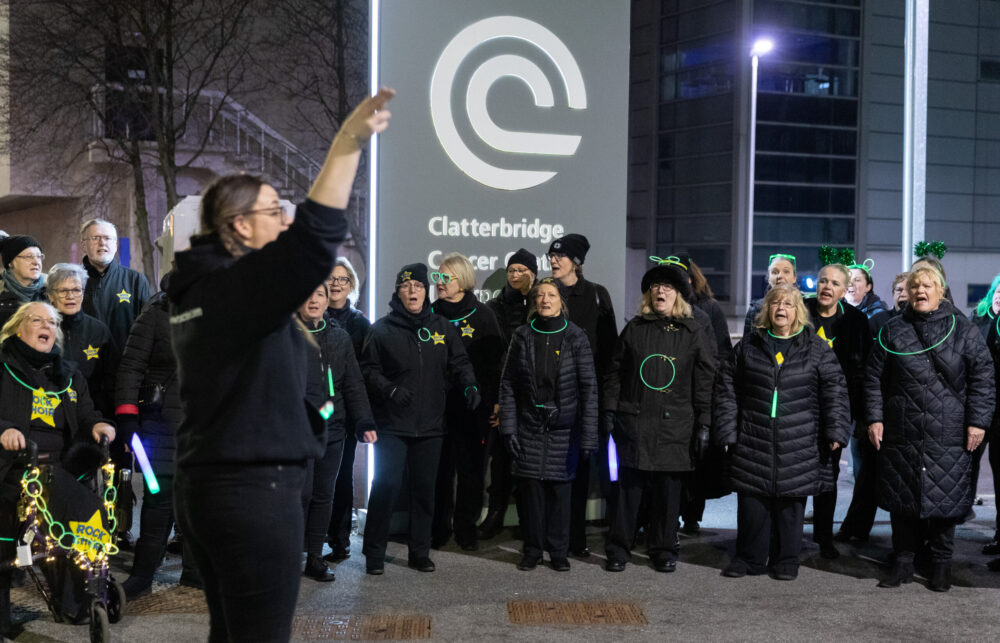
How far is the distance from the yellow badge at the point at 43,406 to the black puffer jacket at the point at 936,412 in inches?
186

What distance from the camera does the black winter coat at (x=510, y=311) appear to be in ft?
25.5

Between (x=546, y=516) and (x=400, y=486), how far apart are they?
0.96 metres

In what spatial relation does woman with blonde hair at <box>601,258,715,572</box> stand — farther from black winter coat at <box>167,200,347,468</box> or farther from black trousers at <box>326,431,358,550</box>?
black winter coat at <box>167,200,347,468</box>

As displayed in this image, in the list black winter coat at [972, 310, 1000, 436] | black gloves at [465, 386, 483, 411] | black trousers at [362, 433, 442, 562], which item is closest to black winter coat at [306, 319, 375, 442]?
black trousers at [362, 433, 442, 562]

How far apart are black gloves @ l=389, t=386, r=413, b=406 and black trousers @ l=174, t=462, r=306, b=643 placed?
400 cm

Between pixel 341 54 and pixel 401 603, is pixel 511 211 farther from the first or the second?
pixel 341 54

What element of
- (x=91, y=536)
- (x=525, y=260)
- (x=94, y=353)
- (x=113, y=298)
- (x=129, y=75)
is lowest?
(x=91, y=536)

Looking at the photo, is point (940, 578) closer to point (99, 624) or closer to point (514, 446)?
point (514, 446)

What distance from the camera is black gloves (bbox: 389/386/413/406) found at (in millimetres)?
6648

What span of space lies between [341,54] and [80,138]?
626cm

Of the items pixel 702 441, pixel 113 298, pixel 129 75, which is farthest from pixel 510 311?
pixel 129 75

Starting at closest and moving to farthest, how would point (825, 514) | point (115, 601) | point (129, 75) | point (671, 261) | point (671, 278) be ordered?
point (115, 601), point (671, 278), point (825, 514), point (671, 261), point (129, 75)

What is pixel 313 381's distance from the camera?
6.33 metres

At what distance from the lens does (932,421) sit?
653 cm
